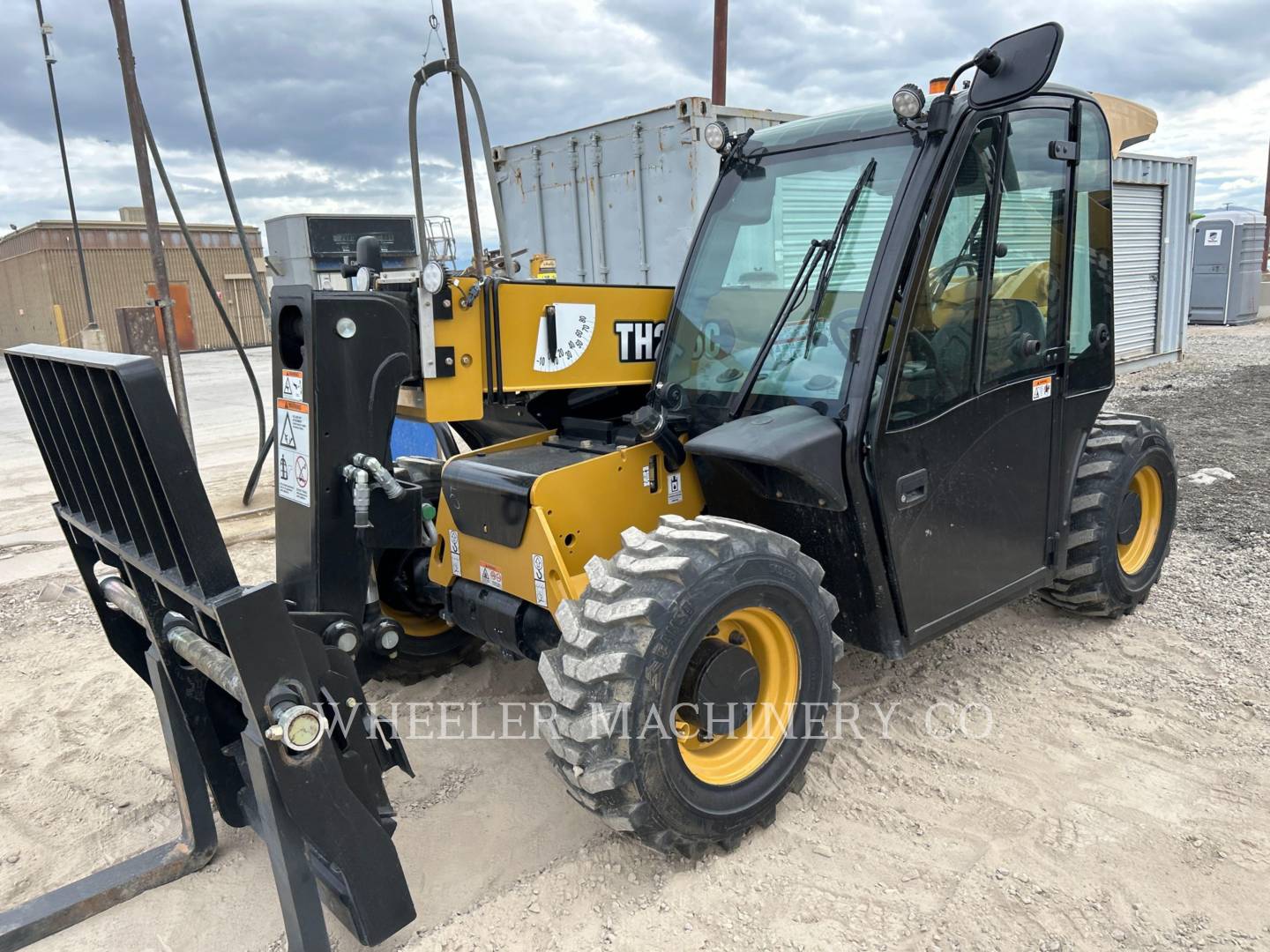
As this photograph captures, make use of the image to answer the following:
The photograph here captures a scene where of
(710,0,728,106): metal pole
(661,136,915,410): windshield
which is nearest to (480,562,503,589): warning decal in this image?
(661,136,915,410): windshield

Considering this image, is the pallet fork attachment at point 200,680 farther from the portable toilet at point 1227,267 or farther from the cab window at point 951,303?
the portable toilet at point 1227,267

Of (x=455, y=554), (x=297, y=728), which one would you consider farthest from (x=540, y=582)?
(x=297, y=728)

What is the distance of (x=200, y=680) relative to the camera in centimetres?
285

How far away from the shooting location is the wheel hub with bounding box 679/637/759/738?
9.17 feet

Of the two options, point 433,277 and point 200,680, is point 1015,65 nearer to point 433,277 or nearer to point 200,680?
point 433,277

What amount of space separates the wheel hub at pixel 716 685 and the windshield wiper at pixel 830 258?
1040 mm

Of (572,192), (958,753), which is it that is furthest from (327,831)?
(572,192)

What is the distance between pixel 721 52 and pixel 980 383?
9871mm

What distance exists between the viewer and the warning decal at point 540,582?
304 centimetres

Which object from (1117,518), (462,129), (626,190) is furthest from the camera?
(626,190)

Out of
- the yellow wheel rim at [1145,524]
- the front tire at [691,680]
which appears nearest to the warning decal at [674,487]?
the front tire at [691,680]

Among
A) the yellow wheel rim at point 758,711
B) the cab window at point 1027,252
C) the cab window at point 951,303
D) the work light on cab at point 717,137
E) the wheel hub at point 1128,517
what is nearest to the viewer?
the yellow wheel rim at point 758,711

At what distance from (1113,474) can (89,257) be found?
29706 millimetres

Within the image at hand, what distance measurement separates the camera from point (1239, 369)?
42.1ft
